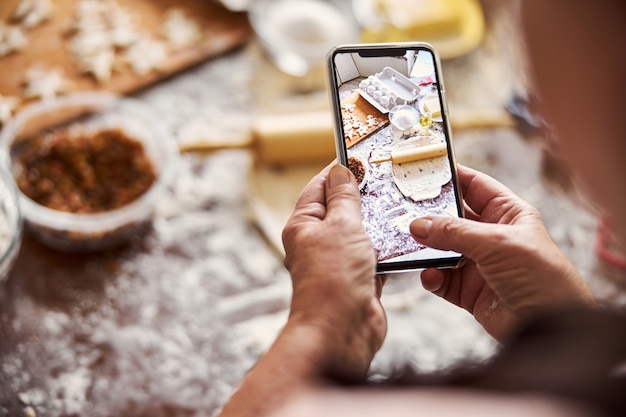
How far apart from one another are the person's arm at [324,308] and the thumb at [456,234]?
6cm

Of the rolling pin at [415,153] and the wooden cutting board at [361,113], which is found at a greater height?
the wooden cutting board at [361,113]

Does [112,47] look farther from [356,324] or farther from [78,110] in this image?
[356,324]

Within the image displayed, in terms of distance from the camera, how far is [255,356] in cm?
83

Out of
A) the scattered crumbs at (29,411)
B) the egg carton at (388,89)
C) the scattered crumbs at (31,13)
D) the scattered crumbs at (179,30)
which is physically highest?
the scattered crumbs at (31,13)

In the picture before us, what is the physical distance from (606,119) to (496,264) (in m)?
0.21

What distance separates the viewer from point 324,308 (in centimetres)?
53

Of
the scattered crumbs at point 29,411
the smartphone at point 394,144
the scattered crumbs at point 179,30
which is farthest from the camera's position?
the scattered crumbs at point 179,30

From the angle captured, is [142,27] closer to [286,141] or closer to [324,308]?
[286,141]

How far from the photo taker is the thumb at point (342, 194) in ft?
1.91

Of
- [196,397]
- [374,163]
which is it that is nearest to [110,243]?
[196,397]

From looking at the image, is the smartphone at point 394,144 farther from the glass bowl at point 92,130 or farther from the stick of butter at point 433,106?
the glass bowl at point 92,130

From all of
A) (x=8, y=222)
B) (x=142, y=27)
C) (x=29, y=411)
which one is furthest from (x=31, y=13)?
(x=29, y=411)

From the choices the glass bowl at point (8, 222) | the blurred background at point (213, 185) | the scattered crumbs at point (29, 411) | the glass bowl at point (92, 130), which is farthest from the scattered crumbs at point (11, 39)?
the scattered crumbs at point (29, 411)

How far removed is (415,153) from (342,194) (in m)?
0.09
